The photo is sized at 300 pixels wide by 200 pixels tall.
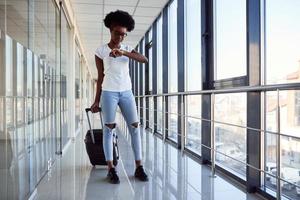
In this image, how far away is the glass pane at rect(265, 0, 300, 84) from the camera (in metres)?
1.95

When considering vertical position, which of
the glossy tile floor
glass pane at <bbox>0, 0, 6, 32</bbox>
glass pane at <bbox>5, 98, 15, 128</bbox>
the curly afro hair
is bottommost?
the glossy tile floor

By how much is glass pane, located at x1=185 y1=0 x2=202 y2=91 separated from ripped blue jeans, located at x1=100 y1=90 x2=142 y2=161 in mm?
1335

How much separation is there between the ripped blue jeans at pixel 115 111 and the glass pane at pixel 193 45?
4.38ft

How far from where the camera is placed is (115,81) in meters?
2.53

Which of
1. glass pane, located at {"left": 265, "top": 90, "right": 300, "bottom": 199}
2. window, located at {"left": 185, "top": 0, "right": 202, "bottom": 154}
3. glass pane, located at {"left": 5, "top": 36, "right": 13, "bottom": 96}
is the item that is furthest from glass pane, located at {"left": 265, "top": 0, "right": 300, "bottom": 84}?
glass pane, located at {"left": 5, "top": 36, "right": 13, "bottom": 96}

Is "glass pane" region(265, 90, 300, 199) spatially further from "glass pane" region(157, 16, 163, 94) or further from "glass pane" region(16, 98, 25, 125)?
"glass pane" region(157, 16, 163, 94)

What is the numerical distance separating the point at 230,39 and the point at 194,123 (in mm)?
1266

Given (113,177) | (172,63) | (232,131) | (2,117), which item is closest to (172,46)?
(172,63)

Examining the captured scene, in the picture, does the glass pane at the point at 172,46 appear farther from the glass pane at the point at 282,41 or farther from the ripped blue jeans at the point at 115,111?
the glass pane at the point at 282,41

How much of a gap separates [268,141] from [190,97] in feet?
6.09

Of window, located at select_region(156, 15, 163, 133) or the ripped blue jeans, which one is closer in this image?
the ripped blue jeans

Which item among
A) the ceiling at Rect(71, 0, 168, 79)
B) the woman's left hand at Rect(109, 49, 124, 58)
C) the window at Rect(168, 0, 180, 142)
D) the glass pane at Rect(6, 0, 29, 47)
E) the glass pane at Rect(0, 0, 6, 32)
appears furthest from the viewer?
the ceiling at Rect(71, 0, 168, 79)

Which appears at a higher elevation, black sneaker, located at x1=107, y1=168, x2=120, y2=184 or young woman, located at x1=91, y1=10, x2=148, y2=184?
young woman, located at x1=91, y1=10, x2=148, y2=184

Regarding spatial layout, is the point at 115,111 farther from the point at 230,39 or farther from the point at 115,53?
the point at 230,39
